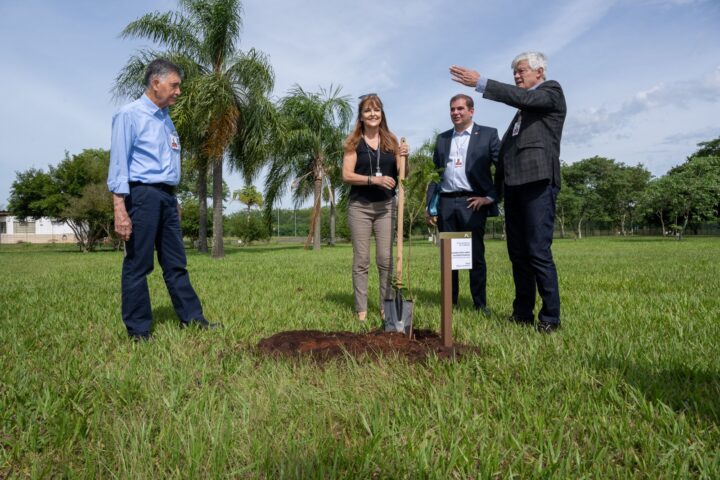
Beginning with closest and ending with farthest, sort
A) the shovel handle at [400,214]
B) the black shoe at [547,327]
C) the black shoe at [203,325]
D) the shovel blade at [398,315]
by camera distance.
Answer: the shovel handle at [400,214]
the shovel blade at [398,315]
the black shoe at [547,327]
the black shoe at [203,325]

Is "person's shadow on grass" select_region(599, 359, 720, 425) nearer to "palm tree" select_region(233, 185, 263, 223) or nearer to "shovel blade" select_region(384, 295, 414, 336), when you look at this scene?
"shovel blade" select_region(384, 295, 414, 336)

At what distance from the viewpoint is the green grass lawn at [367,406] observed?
1575 millimetres

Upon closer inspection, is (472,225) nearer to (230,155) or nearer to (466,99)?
(466,99)

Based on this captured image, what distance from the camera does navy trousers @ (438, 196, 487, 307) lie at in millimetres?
4375

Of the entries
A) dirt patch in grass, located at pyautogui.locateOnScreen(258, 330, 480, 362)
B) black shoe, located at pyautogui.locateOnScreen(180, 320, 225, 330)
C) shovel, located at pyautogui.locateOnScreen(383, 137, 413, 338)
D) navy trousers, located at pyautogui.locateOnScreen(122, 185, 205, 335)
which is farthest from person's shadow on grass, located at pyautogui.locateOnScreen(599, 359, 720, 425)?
navy trousers, located at pyautogui.locateOnScreen(122, 185, 205, 335)

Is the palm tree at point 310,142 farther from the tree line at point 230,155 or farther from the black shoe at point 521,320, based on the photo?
the black shoe at point 521,320

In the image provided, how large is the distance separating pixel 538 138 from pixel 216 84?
1449 centimetres

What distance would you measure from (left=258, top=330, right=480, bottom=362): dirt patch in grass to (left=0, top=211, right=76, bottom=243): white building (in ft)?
208

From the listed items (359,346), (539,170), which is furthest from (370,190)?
(359,346)

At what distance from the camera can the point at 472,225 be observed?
173 inches

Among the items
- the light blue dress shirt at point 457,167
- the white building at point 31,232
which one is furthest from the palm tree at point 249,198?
the light blue dress shirt at point 457,167

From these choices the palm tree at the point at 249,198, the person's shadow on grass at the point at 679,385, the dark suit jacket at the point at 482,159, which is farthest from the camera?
the palm tree at the point at 249,198

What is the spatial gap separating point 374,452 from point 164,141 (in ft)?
9.45

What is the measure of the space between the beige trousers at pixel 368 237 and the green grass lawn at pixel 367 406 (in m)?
0.53
